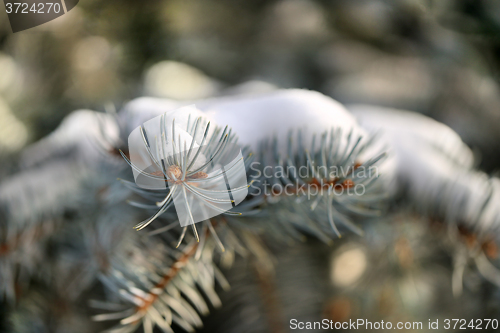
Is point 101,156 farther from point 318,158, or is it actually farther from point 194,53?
point 194,53

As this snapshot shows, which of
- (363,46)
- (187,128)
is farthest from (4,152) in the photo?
(363,46)

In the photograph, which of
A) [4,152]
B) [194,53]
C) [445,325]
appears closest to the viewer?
[4,152]

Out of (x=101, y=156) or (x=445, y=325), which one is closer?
(x=101, y=156)

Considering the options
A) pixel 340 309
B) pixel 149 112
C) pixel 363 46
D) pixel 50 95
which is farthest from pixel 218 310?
pixel 363 46

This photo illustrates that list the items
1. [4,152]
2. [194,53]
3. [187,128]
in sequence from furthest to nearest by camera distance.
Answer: [194,53] < [4,152] < [187,128]

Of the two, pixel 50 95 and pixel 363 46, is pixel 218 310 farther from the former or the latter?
pixel 363 46

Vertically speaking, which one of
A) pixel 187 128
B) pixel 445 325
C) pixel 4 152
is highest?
pixel 187 128

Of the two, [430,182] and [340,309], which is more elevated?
[430,182]
